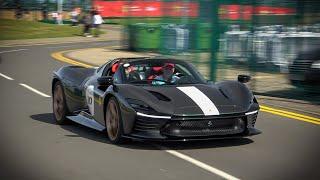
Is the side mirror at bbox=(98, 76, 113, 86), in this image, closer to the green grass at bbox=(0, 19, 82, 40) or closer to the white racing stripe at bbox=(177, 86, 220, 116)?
the white racing stripe at bbox=(177, 86, 220, 116)

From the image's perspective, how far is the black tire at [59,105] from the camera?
1046cm

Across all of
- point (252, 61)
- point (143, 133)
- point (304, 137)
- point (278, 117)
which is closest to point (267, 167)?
point (143, 133)

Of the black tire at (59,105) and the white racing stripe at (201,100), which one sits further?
the black tire at (59,105)

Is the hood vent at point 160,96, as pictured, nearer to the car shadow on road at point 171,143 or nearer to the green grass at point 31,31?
the car shadow on road at point 171,143

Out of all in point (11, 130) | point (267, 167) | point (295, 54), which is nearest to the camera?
point (267, 167)

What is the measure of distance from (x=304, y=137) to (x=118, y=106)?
2.81 m

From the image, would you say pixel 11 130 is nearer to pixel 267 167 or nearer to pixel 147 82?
pixel 147 82

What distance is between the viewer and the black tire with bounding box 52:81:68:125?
34.3 feet

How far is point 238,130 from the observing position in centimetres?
816

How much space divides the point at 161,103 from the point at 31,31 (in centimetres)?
3759

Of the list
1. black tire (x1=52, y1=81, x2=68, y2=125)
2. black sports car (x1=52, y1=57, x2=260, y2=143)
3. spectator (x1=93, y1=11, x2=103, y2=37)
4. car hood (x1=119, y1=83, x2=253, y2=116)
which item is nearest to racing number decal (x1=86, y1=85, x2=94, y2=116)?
black sports car (x1=52, y1=57, x2=260, y2=143)

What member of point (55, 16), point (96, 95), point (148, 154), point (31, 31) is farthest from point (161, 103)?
point (55, 16)

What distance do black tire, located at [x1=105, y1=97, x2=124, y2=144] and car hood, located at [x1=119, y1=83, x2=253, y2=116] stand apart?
24 cm

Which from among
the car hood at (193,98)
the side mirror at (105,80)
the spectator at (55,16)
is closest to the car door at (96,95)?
the side mirror at (105,80)
